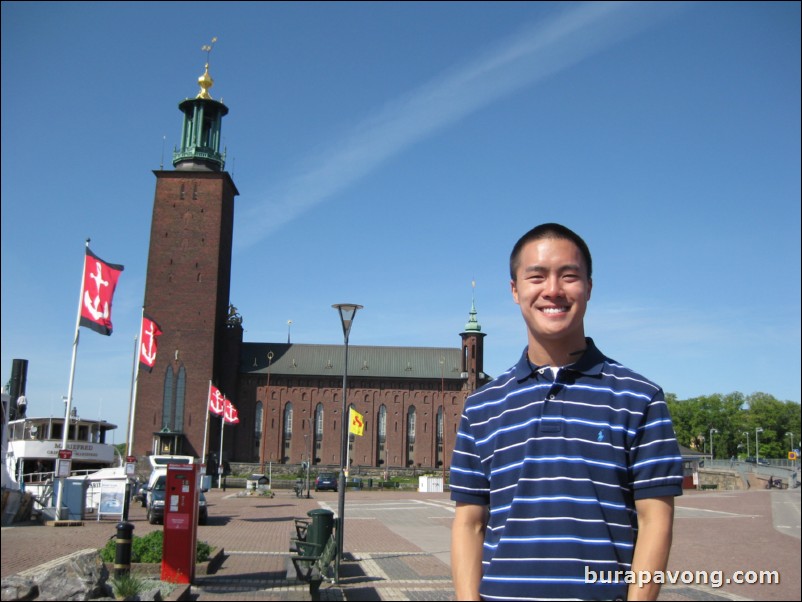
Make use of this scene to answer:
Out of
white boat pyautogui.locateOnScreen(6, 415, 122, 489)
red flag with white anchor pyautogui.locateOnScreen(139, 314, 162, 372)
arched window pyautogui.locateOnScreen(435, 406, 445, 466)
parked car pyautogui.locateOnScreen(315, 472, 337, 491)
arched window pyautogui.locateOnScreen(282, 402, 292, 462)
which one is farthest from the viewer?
arched window pyautogui.locateOnScreen(435, 406, 445, 466)

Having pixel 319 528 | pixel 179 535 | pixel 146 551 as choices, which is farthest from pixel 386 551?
pixel 179 535

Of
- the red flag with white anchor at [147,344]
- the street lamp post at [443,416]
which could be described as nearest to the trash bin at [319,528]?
the red flag with white anchor at [147,344]

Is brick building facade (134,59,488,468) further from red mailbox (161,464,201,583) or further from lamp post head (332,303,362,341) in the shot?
red mailbox (161,464,201,583)

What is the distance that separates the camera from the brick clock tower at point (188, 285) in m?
67.8

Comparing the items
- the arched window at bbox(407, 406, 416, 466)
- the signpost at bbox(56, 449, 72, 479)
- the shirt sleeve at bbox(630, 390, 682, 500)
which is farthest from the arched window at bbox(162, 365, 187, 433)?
the shirt sleeve at bbox(630, 390, 682, 500)

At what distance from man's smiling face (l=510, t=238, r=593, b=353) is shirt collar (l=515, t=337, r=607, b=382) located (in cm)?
5

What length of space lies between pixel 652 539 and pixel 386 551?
16.7 meters

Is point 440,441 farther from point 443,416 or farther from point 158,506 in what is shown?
point 158,506

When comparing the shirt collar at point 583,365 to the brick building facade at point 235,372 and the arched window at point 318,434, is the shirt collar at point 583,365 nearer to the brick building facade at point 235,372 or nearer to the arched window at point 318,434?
the brick building facade at point 235,372

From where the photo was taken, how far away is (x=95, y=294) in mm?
20578

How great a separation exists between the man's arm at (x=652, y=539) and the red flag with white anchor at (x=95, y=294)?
2001 cm

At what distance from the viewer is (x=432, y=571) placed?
15.1 metres

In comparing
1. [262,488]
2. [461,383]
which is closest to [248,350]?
[461,383]

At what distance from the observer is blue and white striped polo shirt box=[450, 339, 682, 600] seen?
273 cm
